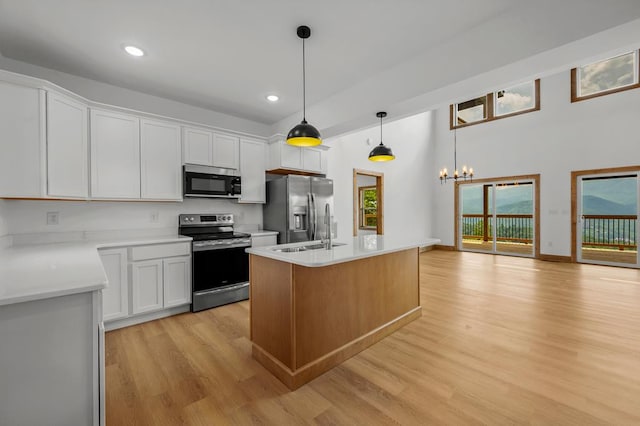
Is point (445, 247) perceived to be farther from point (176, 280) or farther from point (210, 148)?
point (176, 280)

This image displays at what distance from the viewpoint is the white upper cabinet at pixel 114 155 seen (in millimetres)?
3014

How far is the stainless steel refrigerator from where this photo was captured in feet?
13.8

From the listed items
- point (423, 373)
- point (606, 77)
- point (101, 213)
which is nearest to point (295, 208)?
point (101, 213)

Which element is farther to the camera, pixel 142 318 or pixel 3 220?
pixel 142 318

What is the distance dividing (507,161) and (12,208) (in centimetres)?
902

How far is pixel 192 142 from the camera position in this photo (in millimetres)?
3715

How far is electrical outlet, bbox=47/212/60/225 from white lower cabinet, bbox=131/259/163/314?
0.95m

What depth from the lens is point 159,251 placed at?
3182 mm

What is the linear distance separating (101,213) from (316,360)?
3.03 meters

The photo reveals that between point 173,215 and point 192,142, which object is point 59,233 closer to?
point 173,215

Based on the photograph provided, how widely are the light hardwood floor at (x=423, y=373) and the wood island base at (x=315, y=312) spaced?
0.35ft

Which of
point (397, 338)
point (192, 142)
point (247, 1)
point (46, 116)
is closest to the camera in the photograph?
point (247, 1)

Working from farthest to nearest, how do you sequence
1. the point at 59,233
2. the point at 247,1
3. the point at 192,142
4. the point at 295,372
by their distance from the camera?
the point at 192,142 → the point at 59,233 → the point at 247,1 → the point at 295,372

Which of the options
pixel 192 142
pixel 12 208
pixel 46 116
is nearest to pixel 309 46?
pixel 192 142
